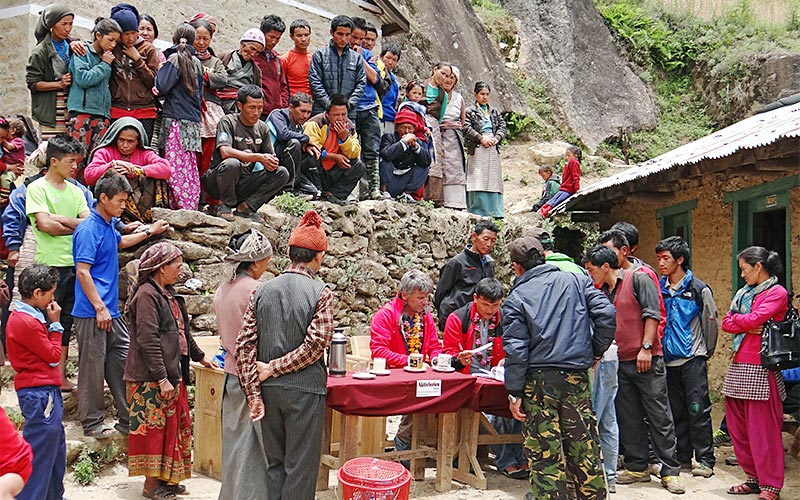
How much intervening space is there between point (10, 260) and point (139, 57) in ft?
7.43

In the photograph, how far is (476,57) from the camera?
17.7m

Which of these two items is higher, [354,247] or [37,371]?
[354,247]

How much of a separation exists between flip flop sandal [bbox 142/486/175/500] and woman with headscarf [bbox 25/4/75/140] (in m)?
3.84

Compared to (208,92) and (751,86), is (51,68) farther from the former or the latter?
(751,86)

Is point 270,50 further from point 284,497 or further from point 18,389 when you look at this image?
point 284,497

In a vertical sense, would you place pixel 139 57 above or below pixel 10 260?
above

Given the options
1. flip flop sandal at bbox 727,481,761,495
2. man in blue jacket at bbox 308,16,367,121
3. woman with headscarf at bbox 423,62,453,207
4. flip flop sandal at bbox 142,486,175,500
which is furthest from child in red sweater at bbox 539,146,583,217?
flip flop sandal at bbox 142,486,175,500

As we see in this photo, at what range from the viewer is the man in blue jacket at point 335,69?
28.2 ft

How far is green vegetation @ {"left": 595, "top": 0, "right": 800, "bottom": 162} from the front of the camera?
19281mm

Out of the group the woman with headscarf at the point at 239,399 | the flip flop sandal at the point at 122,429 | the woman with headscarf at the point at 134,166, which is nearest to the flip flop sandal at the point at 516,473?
the woman with headscarf at the point at 239,399

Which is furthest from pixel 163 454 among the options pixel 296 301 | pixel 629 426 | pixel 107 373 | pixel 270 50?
pixel 270 50

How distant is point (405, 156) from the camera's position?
31.3 ft

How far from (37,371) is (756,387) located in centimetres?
513

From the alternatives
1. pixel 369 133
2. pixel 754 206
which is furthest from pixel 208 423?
pixel 754 206
